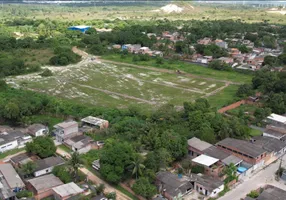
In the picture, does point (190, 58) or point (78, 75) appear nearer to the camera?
point (78, 75)

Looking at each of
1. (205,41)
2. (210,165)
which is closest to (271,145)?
(210,165)

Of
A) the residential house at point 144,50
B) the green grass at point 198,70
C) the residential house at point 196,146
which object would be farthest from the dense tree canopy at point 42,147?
the residential house at point 144,50

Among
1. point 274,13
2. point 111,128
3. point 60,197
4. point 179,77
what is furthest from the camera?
point 274,13

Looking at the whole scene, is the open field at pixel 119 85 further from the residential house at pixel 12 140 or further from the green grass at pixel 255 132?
the residential house at pixel 12 140

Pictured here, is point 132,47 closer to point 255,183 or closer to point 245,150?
point 245,150

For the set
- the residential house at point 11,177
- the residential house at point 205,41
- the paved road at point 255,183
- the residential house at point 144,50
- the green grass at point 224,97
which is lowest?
the paved road at point 255,183

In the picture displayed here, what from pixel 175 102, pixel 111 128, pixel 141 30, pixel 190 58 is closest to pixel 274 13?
pixel 141 30

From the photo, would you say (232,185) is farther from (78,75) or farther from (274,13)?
(274,13)
